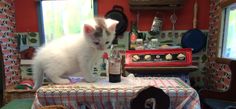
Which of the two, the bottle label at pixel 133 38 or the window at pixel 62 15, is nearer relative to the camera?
the bottle label at pixel 133 38

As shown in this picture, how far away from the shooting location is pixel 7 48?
220 cm

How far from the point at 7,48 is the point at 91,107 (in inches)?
70.7

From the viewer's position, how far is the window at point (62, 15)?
237 cm

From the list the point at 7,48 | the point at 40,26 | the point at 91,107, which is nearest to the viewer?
the point at 91,107

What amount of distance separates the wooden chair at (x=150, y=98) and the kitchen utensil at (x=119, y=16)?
1.59 m

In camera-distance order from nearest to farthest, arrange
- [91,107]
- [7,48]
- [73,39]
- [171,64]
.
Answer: [91,107], [73,39], [171,64], [7,48]

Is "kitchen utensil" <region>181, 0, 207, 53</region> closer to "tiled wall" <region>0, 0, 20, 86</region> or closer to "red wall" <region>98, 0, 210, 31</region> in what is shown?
"red wall" <region>98, 0, 210, 31</region>

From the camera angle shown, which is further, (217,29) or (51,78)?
(217,29)

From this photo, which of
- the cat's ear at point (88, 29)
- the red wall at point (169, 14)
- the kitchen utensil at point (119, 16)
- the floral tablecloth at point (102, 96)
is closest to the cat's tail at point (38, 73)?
the floral tablecloth at point (102, 96)

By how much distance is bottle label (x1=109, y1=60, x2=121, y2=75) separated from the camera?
3.36 feet

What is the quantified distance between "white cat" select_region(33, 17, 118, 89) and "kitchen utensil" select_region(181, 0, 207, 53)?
1441 millimetres

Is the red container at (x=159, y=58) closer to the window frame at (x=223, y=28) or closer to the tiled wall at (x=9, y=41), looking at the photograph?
the window frame at (x=223, y=28)

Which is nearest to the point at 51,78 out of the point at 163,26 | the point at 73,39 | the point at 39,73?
the point at 39,73

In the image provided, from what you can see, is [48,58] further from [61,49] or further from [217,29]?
[217,29]
